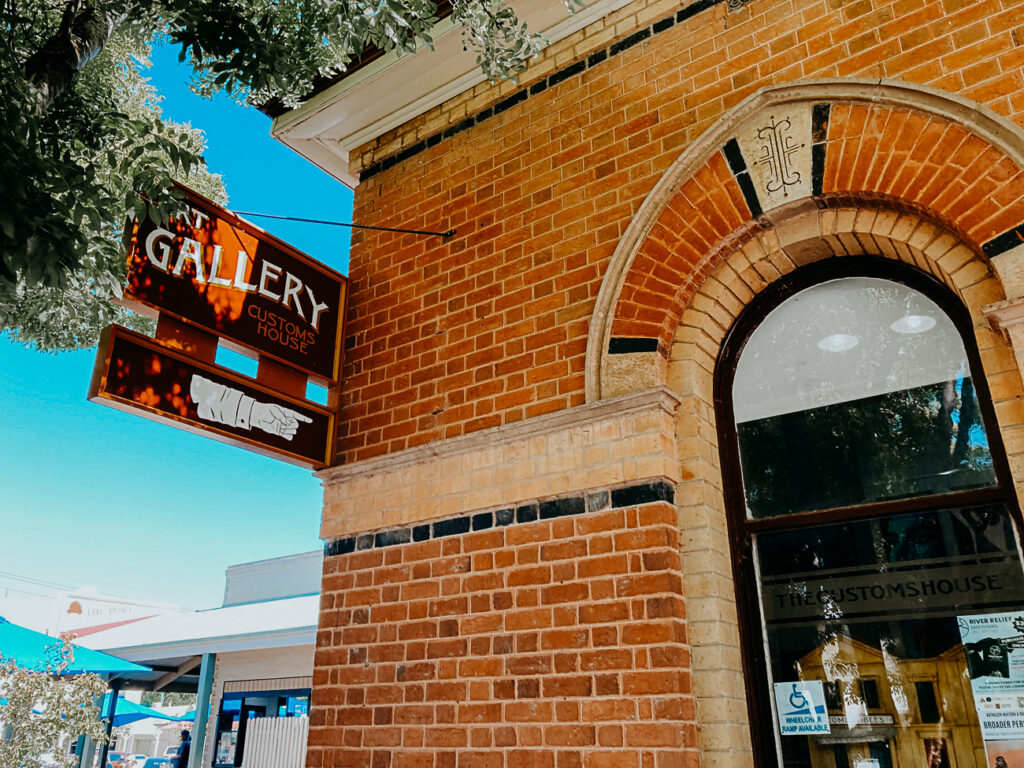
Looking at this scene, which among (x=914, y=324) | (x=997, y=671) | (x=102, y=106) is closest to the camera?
(x=997, y=671)

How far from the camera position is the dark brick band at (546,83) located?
13.8 ft

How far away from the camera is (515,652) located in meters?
3.46

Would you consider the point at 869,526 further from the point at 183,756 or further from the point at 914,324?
the point at 183,756

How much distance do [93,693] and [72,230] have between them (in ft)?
23.9

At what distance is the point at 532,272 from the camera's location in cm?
419

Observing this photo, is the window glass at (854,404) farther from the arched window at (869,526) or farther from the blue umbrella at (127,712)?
the blue umbrella at (127,712)

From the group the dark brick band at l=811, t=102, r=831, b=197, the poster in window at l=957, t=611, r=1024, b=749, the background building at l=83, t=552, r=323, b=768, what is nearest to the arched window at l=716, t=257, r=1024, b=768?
the poster in window at l=957, t=611, r=1024, b=749

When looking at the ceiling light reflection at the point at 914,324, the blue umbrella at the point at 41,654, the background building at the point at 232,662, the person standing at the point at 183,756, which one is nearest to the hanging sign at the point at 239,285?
the ceiling light reflection at the point at 914,324

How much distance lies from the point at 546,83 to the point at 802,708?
12.0 feet

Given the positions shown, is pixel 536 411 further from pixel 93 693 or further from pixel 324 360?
pixel 93 693

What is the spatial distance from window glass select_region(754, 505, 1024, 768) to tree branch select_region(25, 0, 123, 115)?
155 inches

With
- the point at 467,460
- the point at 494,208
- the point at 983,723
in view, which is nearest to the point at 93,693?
the point at 467,460

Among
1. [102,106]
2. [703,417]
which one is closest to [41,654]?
[102,106]

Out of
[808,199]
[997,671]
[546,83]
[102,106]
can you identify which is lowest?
[997,671]
